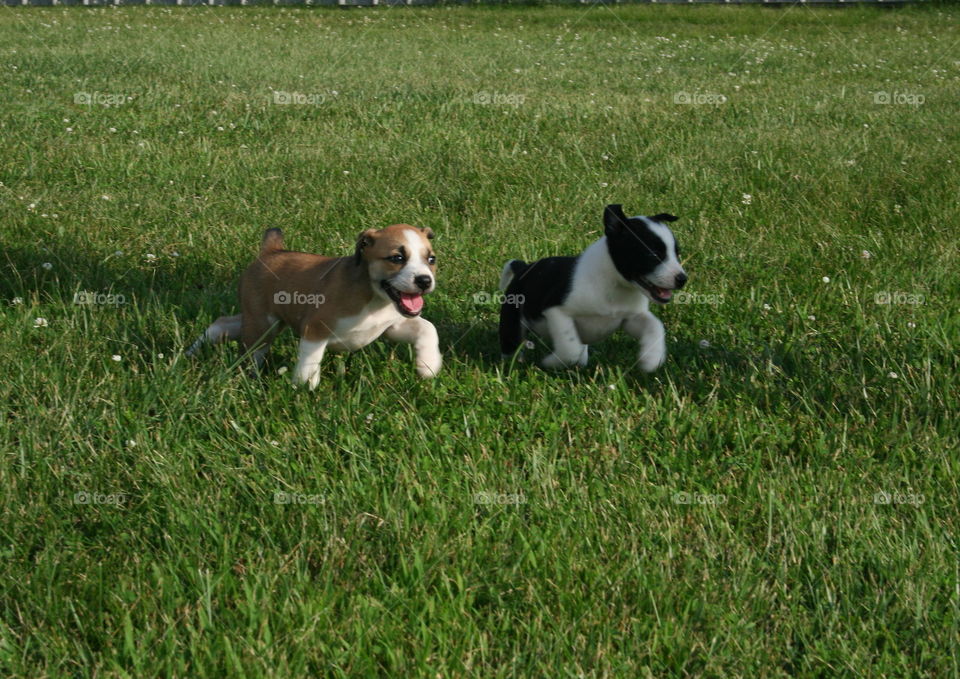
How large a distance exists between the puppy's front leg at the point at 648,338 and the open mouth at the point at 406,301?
1.20 meters

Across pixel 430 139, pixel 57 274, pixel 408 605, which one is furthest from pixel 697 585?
pixel 430 139

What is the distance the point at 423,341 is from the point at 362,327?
308 mm

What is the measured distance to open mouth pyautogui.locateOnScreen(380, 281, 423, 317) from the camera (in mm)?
4520

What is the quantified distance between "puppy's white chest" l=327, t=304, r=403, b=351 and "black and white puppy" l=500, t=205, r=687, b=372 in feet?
2.47

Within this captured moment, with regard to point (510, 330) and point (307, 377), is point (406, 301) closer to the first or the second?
point (307, 377)

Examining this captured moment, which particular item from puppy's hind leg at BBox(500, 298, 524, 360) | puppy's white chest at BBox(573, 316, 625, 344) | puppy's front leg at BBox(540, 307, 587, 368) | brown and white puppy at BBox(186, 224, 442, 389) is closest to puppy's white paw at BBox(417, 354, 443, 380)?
brown and white puppy at BBox(186, 224, 442, 389)

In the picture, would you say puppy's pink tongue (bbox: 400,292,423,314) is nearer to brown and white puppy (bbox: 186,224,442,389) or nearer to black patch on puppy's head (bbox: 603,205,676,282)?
brown and white puppy (bbox: 186,224,442,389)

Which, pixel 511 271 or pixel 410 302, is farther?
pixel 511 271

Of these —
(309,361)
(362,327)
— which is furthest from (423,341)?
(309,361)

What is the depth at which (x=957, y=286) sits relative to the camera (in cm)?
591

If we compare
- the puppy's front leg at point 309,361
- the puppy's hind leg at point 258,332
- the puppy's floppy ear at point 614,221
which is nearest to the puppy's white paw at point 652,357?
the puppy's floppy ear at point 614,221

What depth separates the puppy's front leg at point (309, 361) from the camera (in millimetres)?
4574

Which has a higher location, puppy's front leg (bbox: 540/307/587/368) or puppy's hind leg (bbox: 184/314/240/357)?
puppy's front leg (bbox: 540/307/587/368)

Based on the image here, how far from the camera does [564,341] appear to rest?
4.96 meters
